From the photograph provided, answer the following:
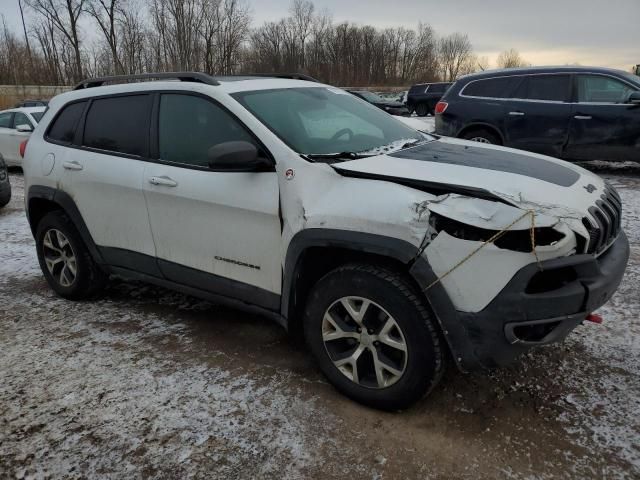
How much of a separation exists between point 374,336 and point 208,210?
1.26 m

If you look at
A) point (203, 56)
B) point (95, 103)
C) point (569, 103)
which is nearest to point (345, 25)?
point (203, 56)

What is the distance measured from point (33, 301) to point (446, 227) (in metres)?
3.63

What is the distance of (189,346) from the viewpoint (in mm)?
3449

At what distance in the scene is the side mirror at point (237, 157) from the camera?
9.02 ft

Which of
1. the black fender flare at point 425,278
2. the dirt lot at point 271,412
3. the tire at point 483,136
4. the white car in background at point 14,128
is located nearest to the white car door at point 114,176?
the dirt lot at point 271,412

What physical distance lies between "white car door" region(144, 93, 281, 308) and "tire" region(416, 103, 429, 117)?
2550 centimetres

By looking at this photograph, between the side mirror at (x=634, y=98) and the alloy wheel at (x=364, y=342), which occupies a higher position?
the side mirror at (x=634, y=98)

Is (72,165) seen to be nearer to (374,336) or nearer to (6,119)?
(374,336)

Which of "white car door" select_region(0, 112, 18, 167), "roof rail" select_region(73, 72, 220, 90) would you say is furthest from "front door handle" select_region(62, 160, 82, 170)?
"white car door" select_region(0, 112, 18, 167)

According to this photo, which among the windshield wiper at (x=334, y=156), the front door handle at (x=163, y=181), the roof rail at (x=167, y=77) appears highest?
the roof rail at (x=167, y=77)

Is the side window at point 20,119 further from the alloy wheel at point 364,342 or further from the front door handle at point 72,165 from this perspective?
the alloy wheel at point 364,342

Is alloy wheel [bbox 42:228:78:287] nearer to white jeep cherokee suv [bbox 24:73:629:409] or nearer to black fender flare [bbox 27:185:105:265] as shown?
white jeep cherokee suv [bbox 24:73:629:409]

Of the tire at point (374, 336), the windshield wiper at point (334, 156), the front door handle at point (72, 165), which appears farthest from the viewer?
the front door handle at point (72, 165)

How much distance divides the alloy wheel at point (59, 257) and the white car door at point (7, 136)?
8.64m
